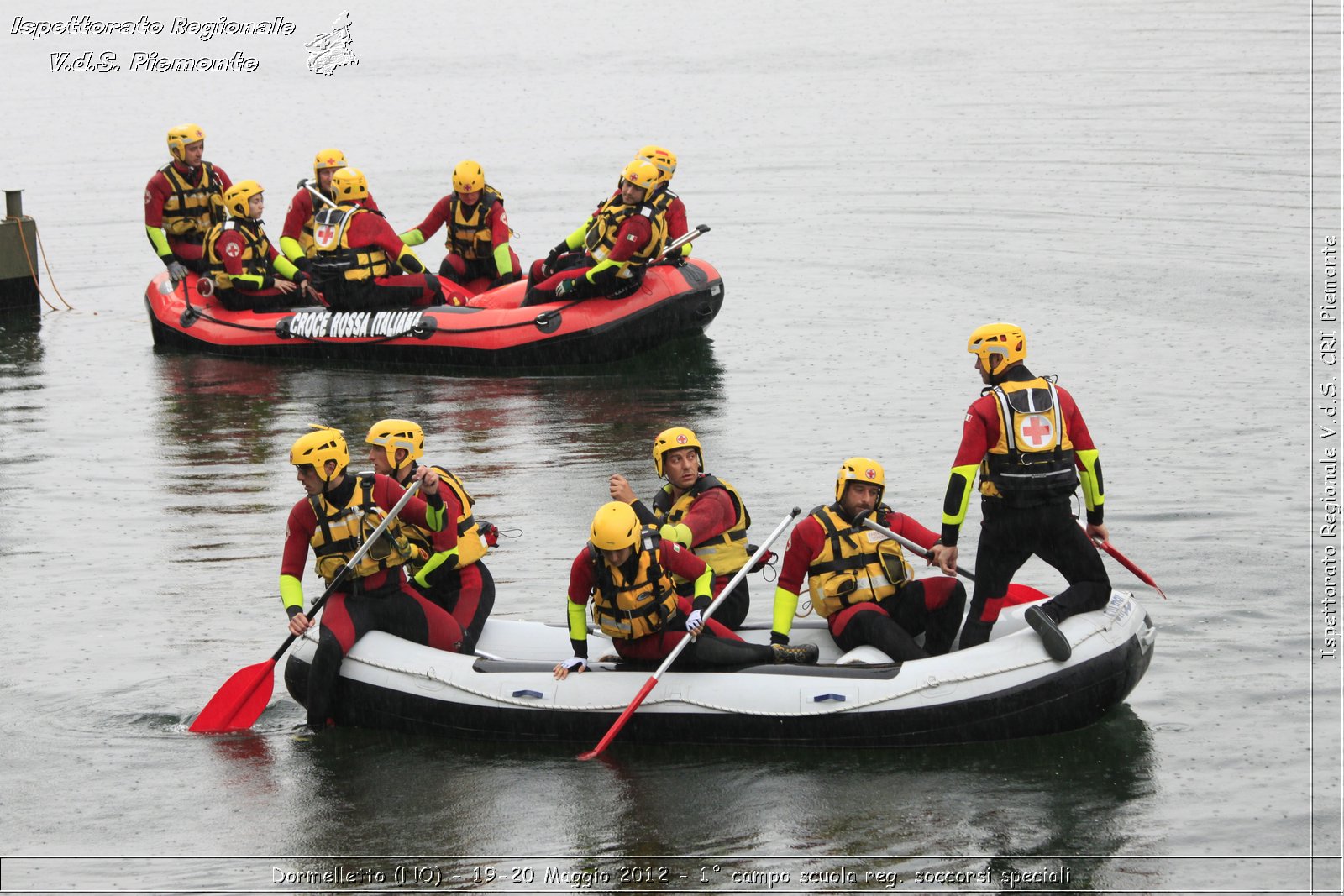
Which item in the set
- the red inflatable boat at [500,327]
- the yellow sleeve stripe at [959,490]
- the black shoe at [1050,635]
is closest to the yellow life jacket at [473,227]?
the red inflatable boat at [500,327]

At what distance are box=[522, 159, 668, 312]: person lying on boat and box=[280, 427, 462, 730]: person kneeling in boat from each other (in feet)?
21.8

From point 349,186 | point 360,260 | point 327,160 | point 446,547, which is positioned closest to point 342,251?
point 360,260

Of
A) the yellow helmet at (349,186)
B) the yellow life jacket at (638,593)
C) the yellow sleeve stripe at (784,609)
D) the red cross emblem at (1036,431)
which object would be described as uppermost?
the yellow helmet at (349,186)

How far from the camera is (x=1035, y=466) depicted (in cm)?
905

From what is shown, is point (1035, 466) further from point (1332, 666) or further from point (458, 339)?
point (458, 339)

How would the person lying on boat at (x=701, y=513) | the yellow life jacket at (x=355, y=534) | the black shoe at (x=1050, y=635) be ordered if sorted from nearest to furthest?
the black shoe at (x=1050, y=635) < the yellow life jacket at (x=355, y=534) < the person lying on boat at (x=701, y=513)

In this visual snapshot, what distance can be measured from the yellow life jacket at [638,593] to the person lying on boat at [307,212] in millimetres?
8400

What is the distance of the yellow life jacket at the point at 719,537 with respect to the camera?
9.81 meters

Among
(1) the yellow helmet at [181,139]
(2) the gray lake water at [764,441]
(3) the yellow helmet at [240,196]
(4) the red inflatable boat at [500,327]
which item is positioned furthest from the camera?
(1) the yellow helmet at [181,139]

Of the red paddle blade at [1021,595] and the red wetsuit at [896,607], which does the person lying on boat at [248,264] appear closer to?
the red wetsuit at [896,607]

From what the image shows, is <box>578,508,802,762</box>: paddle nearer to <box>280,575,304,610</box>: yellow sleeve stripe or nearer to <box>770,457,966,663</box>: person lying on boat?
<box>770,457,966,663</box>: person lying on boat

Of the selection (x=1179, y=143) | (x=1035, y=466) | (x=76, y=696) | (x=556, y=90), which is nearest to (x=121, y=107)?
(x=556, y=90)

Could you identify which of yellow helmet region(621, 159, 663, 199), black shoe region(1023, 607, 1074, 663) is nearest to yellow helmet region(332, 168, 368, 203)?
yellow helmet region(621, 159, 663, 199)

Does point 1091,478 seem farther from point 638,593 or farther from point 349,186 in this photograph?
point 349,186
